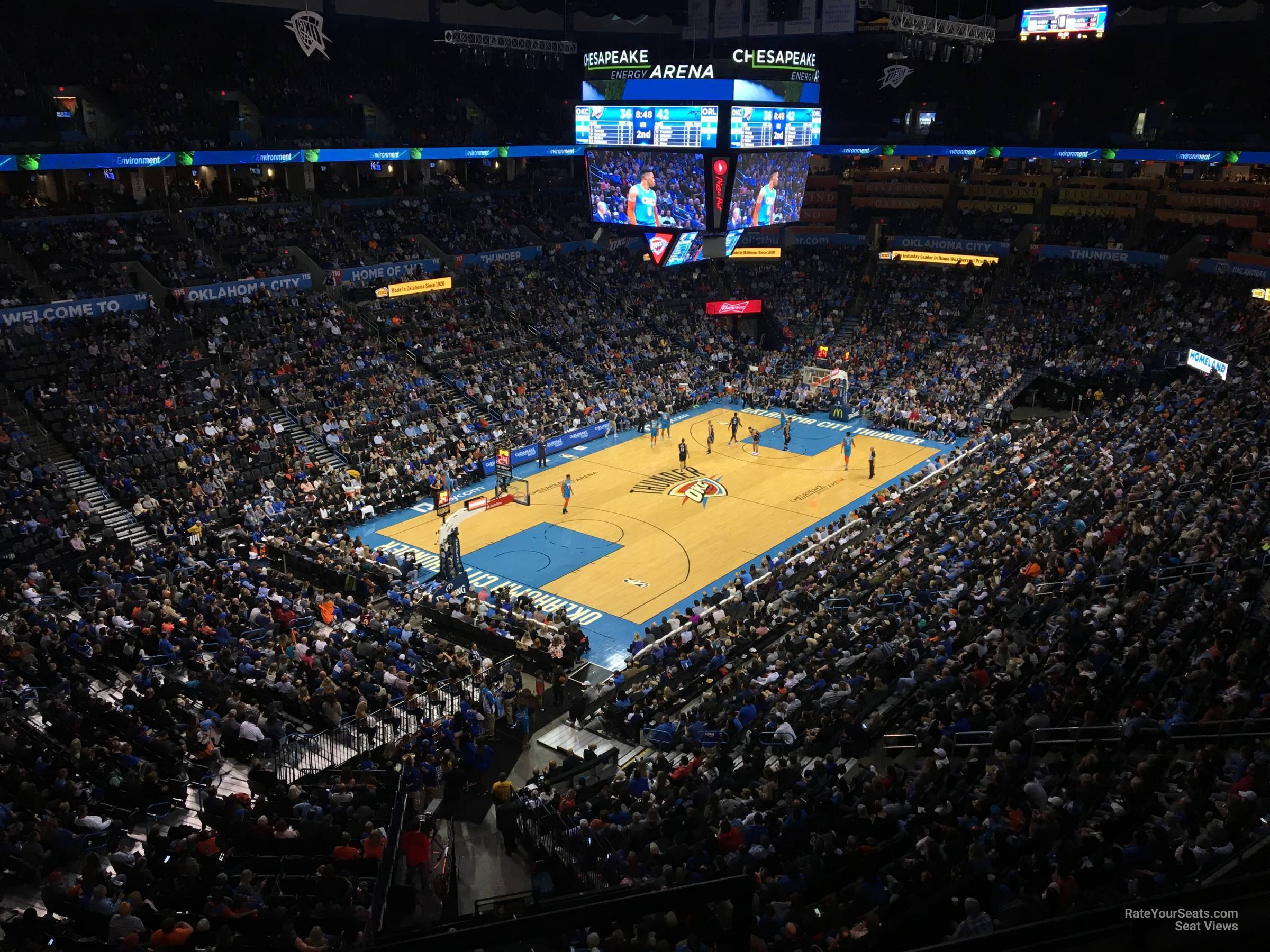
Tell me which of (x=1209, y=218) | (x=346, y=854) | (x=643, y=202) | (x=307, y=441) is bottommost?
(x=307, y=441)

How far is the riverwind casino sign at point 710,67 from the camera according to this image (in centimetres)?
3145

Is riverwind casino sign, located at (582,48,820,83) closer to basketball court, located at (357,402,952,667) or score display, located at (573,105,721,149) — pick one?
score display, located at (573,105,721,149)

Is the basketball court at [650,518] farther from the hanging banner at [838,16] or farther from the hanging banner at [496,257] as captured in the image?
the hanging banner at [838,16]

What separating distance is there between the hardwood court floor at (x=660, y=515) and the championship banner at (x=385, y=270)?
41.1 feet

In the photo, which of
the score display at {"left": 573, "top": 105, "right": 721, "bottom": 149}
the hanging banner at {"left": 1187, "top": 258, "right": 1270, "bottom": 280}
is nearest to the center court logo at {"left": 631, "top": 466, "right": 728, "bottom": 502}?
the score display at {"left": 573, "top": 105, "right": 721, "bottom": 149}

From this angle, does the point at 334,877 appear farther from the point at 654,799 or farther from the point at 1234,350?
the point at 1234,350

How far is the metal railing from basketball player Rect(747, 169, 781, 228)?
21.0m

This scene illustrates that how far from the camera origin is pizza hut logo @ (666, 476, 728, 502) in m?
34.1

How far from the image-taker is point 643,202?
111 ft

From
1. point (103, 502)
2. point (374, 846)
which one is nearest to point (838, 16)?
point (103, 502)

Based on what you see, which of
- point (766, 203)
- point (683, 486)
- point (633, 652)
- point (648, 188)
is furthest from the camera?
point (683, 486)

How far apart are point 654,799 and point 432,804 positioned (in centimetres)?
387

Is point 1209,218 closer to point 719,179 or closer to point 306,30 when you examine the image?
point 719,179

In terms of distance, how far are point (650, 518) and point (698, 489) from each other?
10.9 feet
